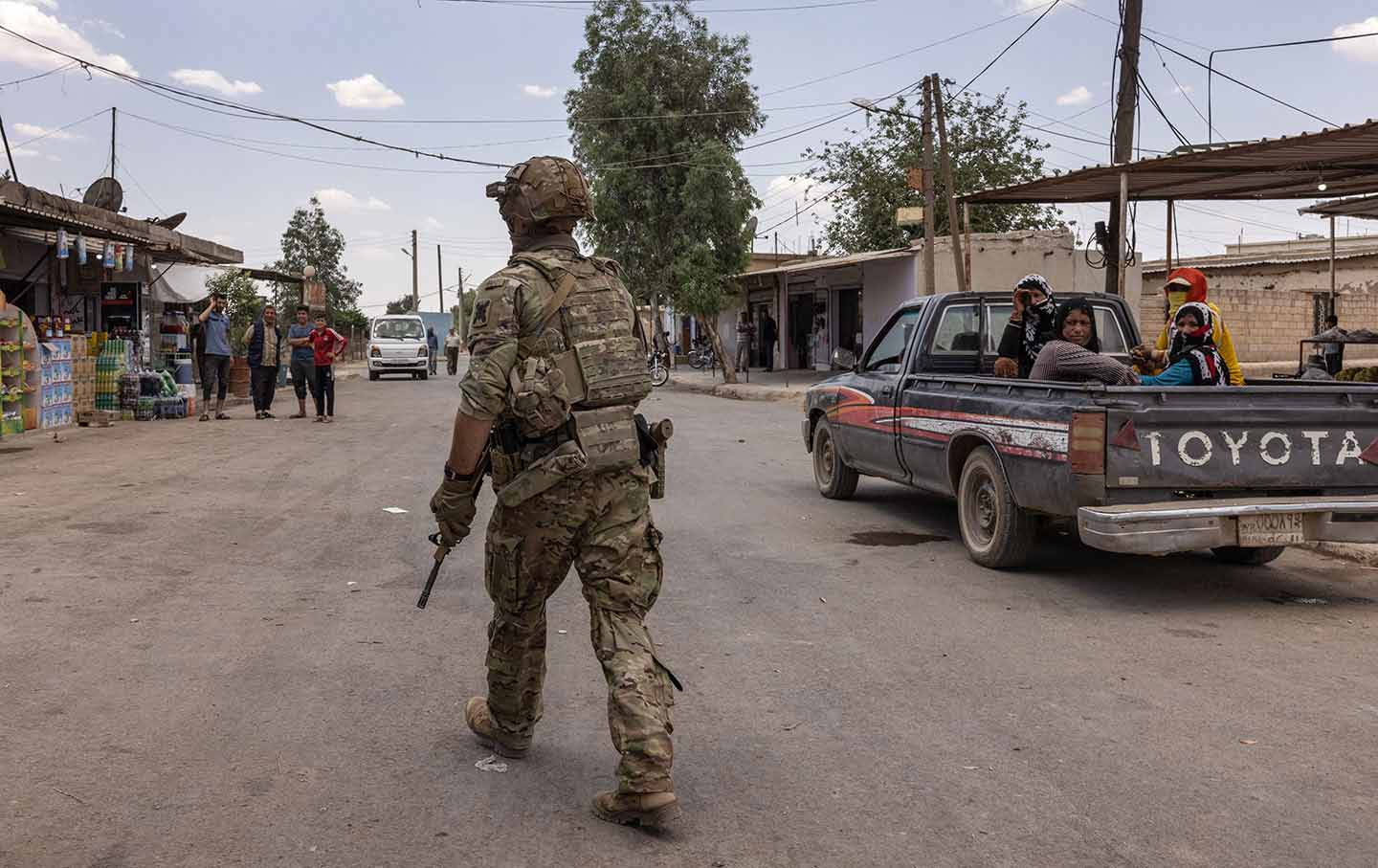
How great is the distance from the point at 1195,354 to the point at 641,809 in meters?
4.90

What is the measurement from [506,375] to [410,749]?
4.56ft

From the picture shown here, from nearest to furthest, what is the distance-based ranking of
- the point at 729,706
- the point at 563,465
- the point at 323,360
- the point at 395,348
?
the point at 563,465
the point at 729,706
the point at 323,360
the point at 395,348

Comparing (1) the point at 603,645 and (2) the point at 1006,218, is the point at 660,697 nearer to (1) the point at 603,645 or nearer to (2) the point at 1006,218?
(1) the point at 603,645

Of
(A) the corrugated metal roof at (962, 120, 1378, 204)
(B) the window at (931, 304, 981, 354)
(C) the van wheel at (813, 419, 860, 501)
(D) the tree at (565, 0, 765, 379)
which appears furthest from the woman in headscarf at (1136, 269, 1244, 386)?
(D) the tree at (565, 0, 765, 379)

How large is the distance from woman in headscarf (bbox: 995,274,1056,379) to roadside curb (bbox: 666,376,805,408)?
15.2 metres

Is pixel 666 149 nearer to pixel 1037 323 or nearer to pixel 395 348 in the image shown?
pixel 395 348

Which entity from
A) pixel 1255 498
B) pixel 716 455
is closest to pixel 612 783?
pixel 1255 498

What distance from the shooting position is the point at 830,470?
33.0ft

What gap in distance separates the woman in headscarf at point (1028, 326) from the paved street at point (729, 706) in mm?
1281

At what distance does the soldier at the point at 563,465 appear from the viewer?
3.39 meters

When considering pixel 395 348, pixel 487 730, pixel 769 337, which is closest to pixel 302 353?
pixel 487 730

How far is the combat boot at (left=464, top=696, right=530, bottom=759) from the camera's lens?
3.87m

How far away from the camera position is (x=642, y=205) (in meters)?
30.2

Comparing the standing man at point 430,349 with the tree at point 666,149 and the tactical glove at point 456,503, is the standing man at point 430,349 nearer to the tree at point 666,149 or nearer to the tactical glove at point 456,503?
the tree at point 666,149
